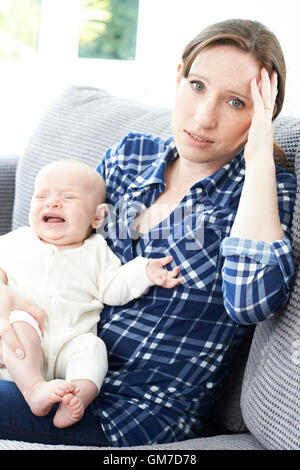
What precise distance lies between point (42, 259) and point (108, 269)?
135 mm

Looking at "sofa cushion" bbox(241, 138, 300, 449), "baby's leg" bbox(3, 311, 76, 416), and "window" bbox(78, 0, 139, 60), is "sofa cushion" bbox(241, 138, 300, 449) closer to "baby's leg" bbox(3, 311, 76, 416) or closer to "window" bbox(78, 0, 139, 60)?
"baby's leg" bbox(3, 311, 76, 416)

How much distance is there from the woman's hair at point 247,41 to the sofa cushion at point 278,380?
206mm

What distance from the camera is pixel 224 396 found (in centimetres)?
145

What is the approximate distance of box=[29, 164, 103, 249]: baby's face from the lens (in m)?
1.43

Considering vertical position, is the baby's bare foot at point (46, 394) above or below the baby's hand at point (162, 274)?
below

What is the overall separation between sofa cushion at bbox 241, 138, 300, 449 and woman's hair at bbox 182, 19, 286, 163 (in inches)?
8.1

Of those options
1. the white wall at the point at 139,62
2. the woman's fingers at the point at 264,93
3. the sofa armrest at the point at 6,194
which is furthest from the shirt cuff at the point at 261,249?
the sofa armrest at the point at 6,194

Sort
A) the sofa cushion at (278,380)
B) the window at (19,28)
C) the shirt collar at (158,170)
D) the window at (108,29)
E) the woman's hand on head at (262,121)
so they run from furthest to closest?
the window at (19,28), the window at (108,29), the shirt collar at (158,170), the woman's hand on head at (262,121), the sofa cushion at (278,380)

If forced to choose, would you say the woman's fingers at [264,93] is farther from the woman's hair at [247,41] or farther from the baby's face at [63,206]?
the baby's face at [63,206]

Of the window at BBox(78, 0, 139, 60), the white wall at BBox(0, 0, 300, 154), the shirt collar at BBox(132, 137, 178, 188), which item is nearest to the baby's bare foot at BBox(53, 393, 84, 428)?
the shirt collar at BBox(132, 137, 178, 188)

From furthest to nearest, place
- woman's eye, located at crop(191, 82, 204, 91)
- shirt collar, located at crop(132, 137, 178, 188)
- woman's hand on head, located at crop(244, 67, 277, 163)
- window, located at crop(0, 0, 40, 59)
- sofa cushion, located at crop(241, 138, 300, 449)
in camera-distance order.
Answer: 1. window, located at crop(0, 0, 40, 59)
2. shirt collar, located at crop(132, 137, 178, 188)
3. woman's eye, located at crop(191, 82, 204, 91)
4. woman's hand on head, located at crop(244, 67, 277, 163)
5. sofa cushion, located at crop(241, 138, 300, 449)

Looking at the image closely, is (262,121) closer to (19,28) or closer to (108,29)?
(108,29)

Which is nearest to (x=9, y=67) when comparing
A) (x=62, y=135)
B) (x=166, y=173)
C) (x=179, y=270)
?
(x=62, y=135)

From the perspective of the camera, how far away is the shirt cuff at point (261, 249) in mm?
1180
